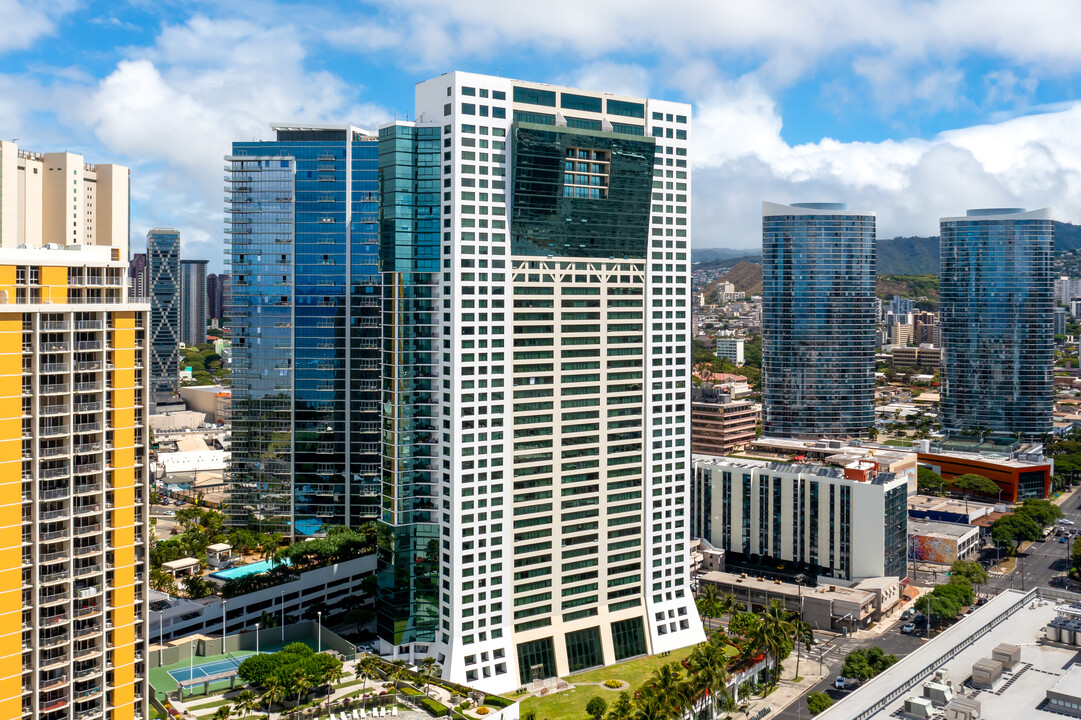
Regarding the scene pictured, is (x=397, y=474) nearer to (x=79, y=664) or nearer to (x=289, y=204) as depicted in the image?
(x=79, y=664)

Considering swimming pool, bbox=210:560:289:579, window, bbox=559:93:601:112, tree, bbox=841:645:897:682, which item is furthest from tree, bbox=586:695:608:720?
window, bbox=559:93:601:112

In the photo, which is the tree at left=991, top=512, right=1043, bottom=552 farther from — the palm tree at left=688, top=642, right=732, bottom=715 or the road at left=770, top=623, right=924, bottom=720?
the palm tree at left=688, top=642, right=732, bottom=715

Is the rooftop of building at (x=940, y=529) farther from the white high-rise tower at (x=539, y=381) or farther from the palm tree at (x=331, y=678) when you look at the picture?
the palm tree at (x=331, y=678)

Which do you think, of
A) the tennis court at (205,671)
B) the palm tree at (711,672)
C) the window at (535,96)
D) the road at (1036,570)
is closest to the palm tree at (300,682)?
the tennis court at (205,671)

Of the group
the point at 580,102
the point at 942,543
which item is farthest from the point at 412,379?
the point at 942,543

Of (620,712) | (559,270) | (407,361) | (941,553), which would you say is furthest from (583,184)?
(941,553)

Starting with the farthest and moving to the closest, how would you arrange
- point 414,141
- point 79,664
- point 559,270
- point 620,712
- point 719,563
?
point 719,563, point 559,270, point 414,141, point 620,712, point 79,664
